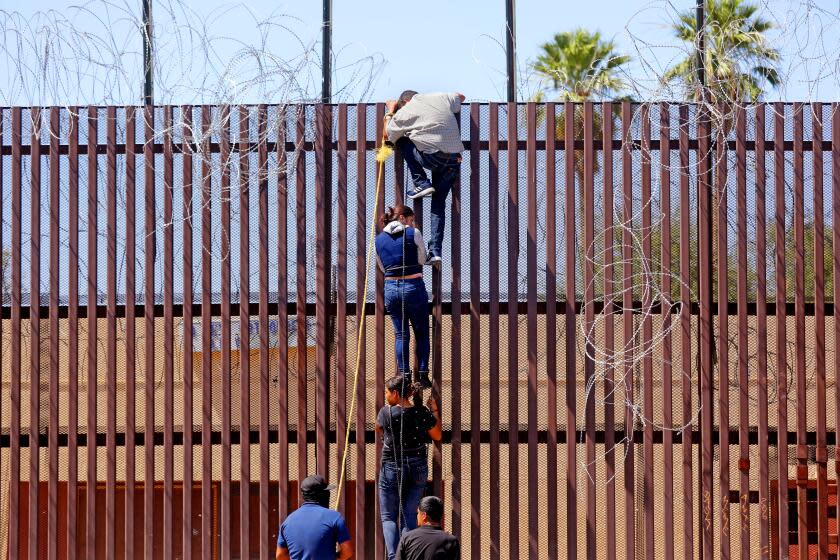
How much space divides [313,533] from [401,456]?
1.13 m

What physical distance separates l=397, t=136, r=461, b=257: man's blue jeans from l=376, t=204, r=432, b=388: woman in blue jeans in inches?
10.4

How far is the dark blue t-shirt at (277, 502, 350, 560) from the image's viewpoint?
5.38m

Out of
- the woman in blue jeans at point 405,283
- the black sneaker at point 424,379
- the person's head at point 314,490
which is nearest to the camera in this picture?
the person's head at point 314,490

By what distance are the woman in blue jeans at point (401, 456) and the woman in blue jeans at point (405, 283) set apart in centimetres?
17

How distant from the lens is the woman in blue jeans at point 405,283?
21.4 ft

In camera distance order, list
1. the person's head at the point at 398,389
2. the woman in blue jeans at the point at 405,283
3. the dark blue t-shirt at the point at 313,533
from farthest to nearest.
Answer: the woman in blue jeans at the point at 405,283, the person's head at the point at 398,389, the dark blue t-shirt at the point at 313,533

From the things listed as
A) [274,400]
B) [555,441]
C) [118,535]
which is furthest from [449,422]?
[118,535]

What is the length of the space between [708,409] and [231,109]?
3856mm

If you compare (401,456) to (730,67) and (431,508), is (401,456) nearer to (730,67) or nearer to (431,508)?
(431,508)

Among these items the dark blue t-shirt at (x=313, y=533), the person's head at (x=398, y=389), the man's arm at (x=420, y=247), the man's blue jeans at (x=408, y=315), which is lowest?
the dark blue t-shirt at (x=313, y=533)

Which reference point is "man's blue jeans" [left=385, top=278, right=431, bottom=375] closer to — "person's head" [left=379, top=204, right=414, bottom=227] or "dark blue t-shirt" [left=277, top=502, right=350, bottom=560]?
"person's head" [left=379, top=204, right=414, bottom=227]

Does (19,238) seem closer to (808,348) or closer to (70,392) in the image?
(70,392)

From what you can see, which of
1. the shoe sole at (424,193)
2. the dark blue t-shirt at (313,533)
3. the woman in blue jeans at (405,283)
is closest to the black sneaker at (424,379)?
the woman in blue jeans at (405,283)

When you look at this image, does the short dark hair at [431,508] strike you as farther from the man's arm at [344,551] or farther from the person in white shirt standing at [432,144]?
the person in white shirt standing at [432,144]
